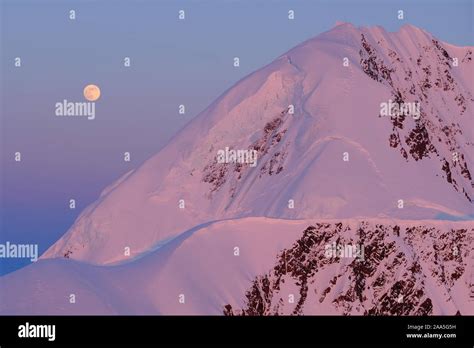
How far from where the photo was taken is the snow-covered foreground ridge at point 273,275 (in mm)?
143625

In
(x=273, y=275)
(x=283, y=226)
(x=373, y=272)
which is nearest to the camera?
(x=273, y=275)

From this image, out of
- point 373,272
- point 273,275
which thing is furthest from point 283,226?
point 373,272

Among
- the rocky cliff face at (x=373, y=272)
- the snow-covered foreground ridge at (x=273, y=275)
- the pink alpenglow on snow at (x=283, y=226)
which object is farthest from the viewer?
the rocky cliff face at (x=373, y=272)

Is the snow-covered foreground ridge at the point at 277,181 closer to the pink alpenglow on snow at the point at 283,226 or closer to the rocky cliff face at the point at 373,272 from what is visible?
the pink alpenglow on snow at the point at 283,226

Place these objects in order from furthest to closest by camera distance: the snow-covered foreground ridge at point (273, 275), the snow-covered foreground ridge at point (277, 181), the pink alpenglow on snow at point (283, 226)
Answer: the snow-covered foreground ridge at point (277, 181) < the pink alpenglow on snow at point (283, 226) < the snow-covered foreground ridge at point (273, 275)

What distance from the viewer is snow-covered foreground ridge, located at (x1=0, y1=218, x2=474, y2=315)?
14362 cm

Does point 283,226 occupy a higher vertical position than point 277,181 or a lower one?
lower

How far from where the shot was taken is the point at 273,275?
167625 millimetres

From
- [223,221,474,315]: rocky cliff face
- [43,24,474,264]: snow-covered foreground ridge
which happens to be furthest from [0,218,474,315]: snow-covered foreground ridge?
[43,24,474,264]: snow-covered foreground ridge

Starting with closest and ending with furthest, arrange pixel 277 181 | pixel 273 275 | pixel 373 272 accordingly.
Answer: pixel 273 275 → pixel 373 272 → pixel 277 181

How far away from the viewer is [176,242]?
168m

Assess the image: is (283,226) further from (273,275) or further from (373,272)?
(373,272)

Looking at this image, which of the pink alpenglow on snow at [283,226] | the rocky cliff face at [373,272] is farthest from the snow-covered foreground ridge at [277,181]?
the rocky cliff face at [373,272]
